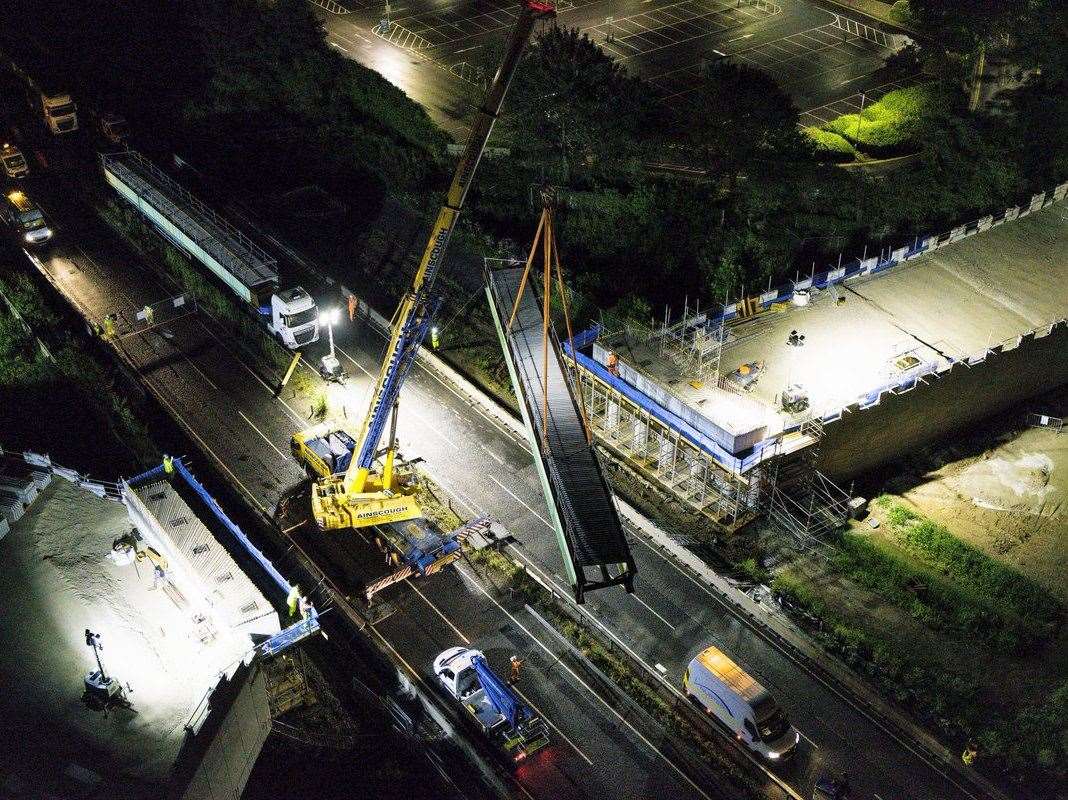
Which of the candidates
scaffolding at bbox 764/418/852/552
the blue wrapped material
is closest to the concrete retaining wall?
scaffolding at bbox 764/418/852/552

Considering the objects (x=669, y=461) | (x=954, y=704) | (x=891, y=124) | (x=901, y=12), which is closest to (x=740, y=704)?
(x=954, y=704)

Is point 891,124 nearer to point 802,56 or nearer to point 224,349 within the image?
point 802,56

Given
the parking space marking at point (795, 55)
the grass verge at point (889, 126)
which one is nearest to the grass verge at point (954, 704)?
the grass verge at point (889, 126)

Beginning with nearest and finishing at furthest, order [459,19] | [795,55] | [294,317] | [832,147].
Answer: [294,317], [832,147], [795,55], [459,19]

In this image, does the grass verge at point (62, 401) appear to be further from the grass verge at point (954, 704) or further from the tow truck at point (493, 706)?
the grass verge at point (954, 704)

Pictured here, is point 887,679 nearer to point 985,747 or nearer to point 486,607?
point 985,747

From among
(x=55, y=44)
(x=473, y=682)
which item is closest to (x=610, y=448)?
(x=473, y=682)

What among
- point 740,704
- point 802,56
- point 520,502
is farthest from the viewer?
point 802,56
